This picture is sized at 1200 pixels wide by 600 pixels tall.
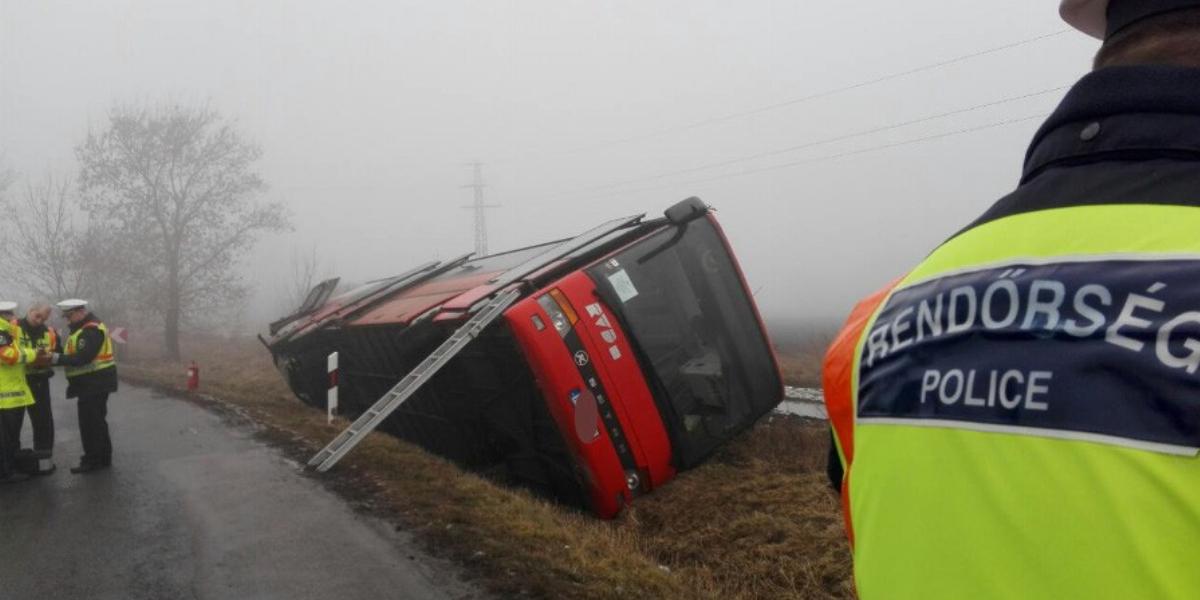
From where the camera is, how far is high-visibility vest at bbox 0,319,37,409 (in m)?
7.11

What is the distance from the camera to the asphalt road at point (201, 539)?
417cm

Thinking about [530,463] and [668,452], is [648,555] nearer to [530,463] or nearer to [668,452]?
[668,452]

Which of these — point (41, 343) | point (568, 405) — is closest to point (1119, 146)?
point (568, 405)

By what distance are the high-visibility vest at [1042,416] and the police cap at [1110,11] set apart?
0.33 meters

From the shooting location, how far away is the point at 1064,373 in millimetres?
888

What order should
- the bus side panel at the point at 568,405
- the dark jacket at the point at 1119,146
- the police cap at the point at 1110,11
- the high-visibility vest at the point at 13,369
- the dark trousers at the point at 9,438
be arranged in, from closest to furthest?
the dark jacket at the point at 1119,146 < the police cap at the point at 1110,11 < the bus side panel at the point at 568,405 < the dark trousers at the point at 9,438 < the high-visibility vest at the point at 13,369

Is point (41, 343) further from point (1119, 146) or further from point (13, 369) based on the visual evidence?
point (1119, 146)

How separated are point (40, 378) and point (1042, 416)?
9.00 meters

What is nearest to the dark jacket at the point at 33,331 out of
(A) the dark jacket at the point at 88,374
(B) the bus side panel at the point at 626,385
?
(A) the dark jacket at the point at 88,374

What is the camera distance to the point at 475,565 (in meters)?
4.29

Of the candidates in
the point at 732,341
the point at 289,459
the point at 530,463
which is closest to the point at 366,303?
the point at 289,459

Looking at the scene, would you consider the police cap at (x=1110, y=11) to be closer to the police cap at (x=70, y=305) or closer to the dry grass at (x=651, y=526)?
the dry grass at (x=651, y=526)

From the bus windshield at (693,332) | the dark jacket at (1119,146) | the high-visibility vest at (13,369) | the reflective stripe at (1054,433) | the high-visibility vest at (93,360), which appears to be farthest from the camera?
the high-visibility vest at (93,360)

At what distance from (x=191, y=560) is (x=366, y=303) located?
5773 millimetres
